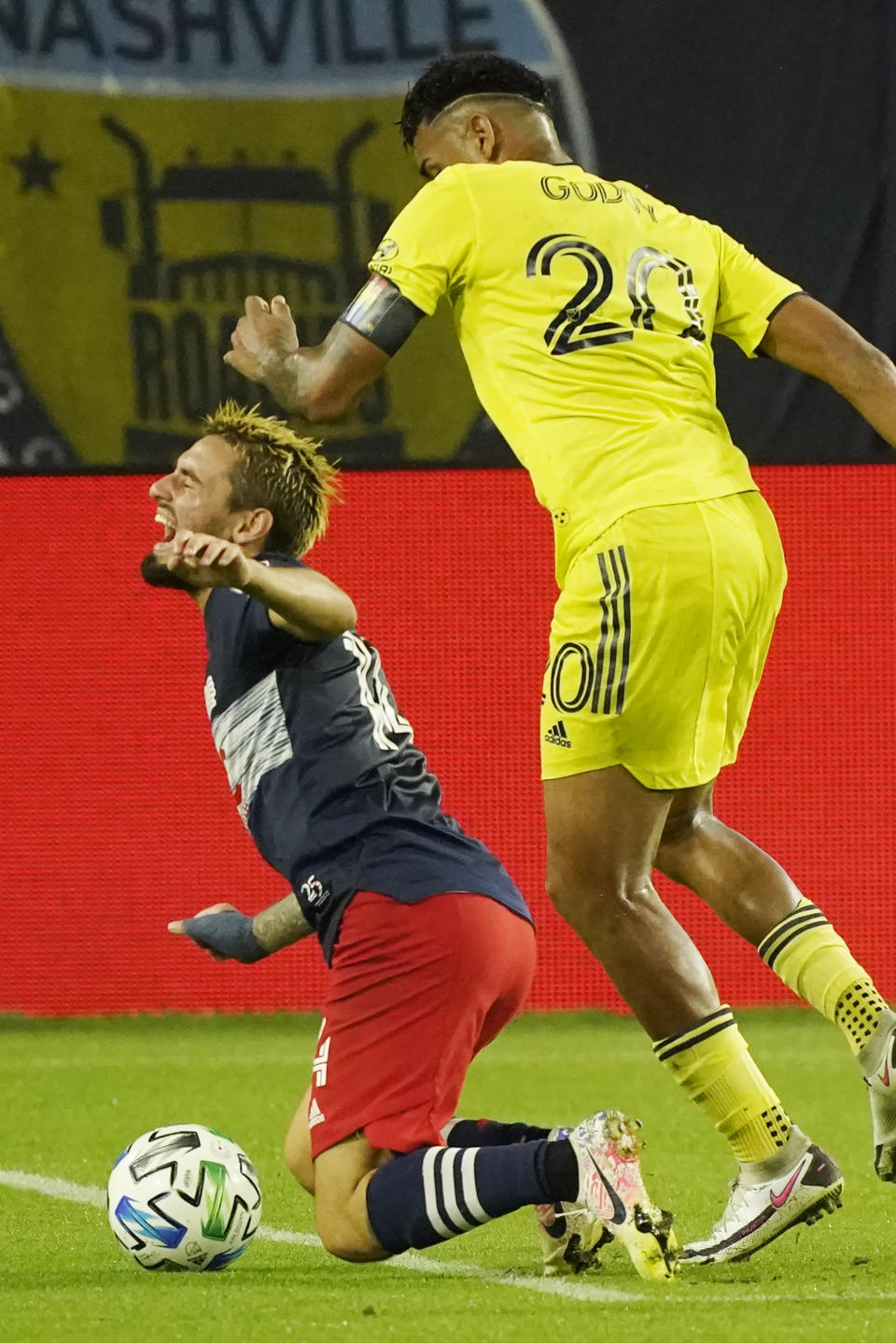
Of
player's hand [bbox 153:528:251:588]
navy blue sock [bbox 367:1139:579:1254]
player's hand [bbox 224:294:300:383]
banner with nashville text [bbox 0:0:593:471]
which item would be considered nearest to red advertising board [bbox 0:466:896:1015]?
banner with nashville text [bbox 0:0:593:471]

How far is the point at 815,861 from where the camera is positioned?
7.77m

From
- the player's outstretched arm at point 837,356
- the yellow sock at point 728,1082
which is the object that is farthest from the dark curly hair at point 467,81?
the yellow sock at point 728,1082

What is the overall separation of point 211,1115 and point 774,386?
354 centimetres

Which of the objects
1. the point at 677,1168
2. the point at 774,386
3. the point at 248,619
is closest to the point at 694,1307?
the point at 248,619

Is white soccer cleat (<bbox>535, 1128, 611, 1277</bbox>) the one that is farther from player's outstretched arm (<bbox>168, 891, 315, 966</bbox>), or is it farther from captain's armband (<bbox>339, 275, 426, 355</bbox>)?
captain's armband (<bbox>339, 275, 426, 355</bbox>)

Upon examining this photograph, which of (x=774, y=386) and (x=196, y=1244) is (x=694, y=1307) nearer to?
(x=196, y=1244)

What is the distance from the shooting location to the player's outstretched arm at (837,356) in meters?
3.77

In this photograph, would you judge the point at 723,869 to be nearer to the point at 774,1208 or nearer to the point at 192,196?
the point at 774,1208

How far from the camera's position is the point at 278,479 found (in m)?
3.72

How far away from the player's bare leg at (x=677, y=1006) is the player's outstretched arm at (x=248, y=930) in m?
0.45

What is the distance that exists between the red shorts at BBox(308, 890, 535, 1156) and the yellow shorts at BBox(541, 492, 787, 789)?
0.37 metres

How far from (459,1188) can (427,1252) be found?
74cm

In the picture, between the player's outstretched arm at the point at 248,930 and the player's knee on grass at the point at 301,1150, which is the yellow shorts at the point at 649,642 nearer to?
the player's outstretched arm at the point at 248,930

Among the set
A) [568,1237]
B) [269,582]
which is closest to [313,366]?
[269,582]
